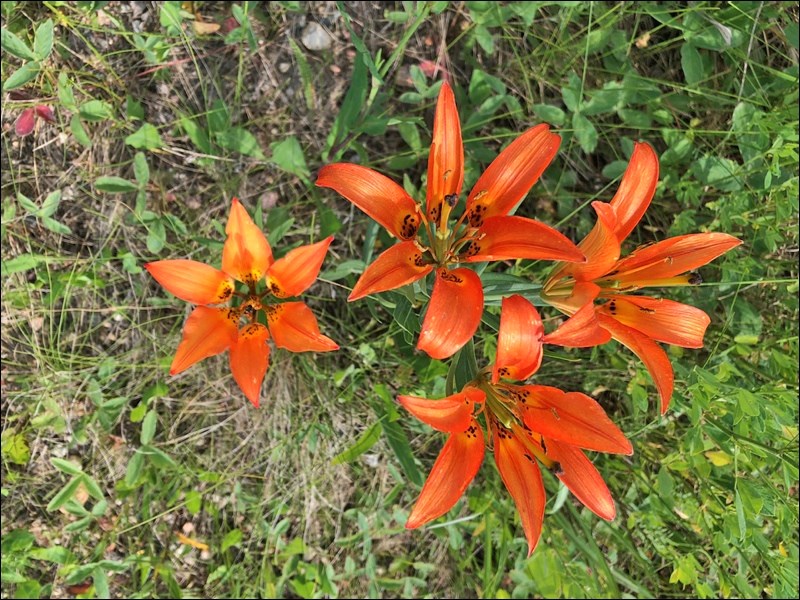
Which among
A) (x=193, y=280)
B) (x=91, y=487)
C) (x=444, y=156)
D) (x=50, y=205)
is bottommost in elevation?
(x=91, y=487)

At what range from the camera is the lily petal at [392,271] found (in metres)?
1.24

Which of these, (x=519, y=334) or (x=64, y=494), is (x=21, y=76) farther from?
(x=519, y=334)

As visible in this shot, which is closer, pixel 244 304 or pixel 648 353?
pixel 648 353

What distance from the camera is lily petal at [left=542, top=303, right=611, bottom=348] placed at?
121 cm

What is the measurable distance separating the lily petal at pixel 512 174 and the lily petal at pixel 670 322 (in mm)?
314

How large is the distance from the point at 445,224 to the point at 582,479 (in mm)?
620

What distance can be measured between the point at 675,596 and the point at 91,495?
224 cm

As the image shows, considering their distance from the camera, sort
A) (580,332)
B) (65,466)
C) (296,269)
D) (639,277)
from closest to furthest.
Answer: (580,332) → (639,277) → (296,269) → (65,466)

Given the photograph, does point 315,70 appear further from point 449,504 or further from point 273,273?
point 449,504

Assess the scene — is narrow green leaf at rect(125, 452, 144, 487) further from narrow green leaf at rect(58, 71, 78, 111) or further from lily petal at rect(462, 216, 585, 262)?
lily petal at rect(462, 216, 585, 262)

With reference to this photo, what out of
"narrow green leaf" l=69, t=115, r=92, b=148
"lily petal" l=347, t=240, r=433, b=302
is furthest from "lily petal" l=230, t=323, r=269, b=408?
"narrow green leaf" l=69, t=115, r=92, b=148

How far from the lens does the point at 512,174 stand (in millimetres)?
1403

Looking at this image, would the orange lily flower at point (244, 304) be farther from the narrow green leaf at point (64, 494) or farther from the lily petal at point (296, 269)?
the narrow green leaf at point (64, 494)

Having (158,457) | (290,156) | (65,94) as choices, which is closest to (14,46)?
(65,94)
